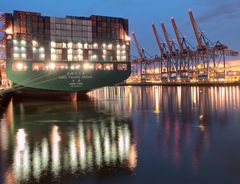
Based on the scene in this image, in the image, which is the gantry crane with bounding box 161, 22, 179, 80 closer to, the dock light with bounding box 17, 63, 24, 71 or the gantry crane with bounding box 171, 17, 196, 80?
the gantry crane with bounding box 171, 17, 196, 80

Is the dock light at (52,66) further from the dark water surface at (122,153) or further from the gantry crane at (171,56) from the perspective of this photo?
the gantry crane at (171,56)

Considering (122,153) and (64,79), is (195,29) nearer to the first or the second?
(64,79)

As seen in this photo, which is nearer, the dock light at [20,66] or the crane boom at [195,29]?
the dock light at [20,66]

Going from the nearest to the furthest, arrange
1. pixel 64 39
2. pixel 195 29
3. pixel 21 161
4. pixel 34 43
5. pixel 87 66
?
1. pixel 21 161
2. pixel 34 43
3. pixel 87 66
4. pixel 64 39
5. pixel 195 29

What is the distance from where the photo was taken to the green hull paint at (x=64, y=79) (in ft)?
112

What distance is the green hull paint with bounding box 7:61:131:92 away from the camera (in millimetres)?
34000

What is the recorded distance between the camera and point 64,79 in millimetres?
35188

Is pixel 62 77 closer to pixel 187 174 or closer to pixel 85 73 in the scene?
pixel 85 73

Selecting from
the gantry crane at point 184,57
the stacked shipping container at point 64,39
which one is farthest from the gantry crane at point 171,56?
the stacked shipping container at point 64,39

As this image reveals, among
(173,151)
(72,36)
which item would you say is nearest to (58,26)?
(72,36)

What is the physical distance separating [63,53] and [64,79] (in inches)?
150

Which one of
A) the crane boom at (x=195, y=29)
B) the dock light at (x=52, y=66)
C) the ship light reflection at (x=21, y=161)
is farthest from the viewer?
the crane boom at (x=195, y=29)

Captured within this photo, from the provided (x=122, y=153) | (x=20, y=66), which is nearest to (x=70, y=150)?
(x=122, y=153)

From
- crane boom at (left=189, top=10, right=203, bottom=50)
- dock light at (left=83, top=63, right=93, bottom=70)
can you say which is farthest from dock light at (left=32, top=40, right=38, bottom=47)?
crane boom at (left=189, top=10, right=203, bottom=50)
